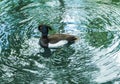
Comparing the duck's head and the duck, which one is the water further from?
the duck's head

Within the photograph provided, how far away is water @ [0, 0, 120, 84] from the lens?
7578 millimetres

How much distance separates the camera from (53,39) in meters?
8.88

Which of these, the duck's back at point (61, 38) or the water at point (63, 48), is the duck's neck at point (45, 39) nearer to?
the duck's back at point (61, 38)

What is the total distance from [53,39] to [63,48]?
315mm

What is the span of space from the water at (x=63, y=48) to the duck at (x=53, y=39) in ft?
0.42

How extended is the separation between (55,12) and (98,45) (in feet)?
6.97

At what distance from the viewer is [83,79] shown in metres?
7.41

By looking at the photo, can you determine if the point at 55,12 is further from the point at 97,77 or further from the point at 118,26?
the point at 97,77

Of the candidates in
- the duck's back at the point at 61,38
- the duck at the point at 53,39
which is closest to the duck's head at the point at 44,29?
the duck at the point at 53,39

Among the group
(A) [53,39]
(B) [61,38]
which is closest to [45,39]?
(A) [53,39]

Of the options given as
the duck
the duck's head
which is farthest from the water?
the duck's head

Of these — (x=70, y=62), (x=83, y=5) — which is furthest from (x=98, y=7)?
(x=70, y=62)

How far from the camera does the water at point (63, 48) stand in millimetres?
7578

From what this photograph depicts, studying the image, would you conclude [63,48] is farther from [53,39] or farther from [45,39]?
[45,39]
